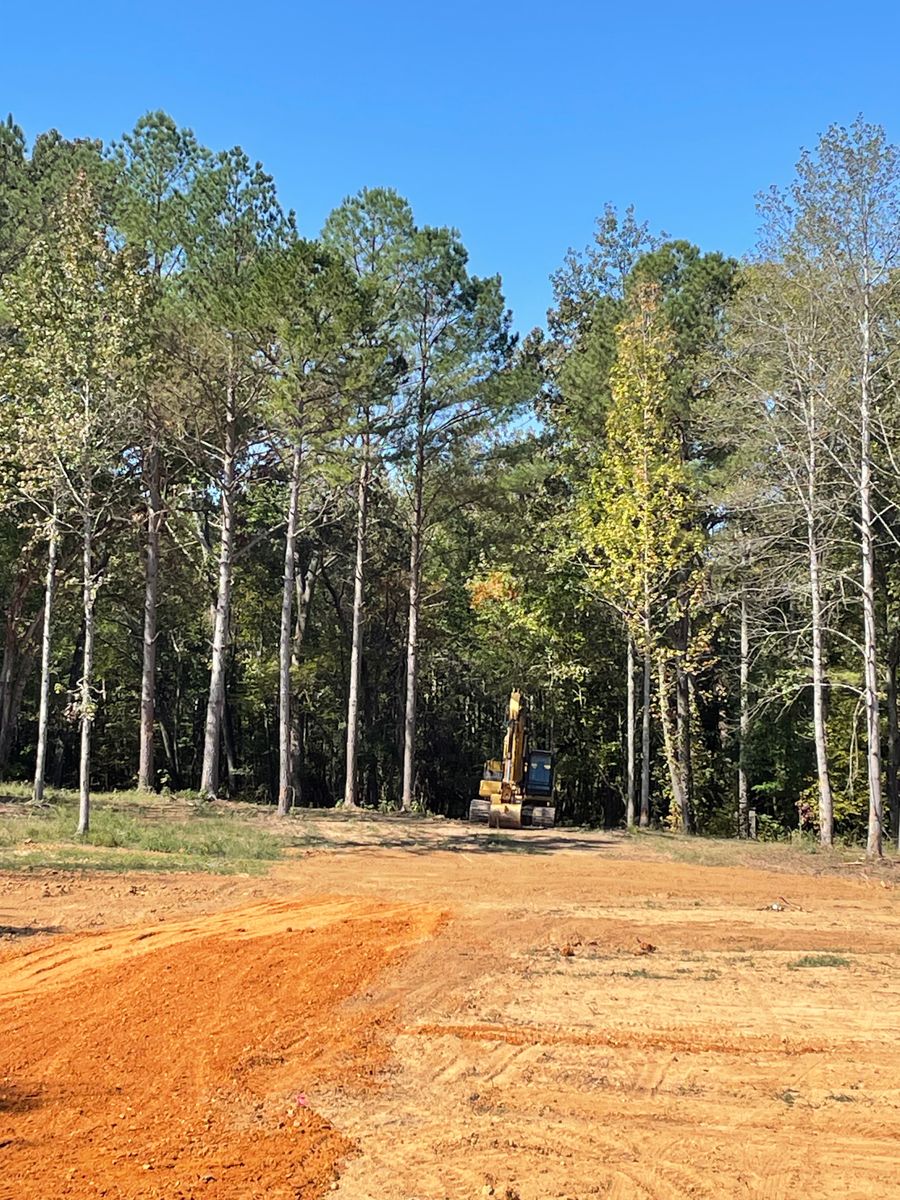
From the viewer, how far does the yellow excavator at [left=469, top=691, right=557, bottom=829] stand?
2338cm

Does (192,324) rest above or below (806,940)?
above

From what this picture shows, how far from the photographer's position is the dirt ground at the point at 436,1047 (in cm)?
471

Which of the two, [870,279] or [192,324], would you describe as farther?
[192,324]

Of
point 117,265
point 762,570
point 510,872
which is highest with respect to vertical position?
point 117,265

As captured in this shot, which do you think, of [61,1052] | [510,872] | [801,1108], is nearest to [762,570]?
[510,872]

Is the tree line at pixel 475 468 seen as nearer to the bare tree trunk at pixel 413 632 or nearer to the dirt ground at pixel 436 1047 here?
the bare tree trunk at pixel 413 632

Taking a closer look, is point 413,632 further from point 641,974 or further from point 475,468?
point 641,974

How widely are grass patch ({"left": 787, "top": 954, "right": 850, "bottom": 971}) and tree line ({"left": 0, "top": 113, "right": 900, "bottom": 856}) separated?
9.98 m

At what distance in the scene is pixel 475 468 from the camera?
27.7 metres

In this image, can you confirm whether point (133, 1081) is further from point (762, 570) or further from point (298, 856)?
point (762, 570)

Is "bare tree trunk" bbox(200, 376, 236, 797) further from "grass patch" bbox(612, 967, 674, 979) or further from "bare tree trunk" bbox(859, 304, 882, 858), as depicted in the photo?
"grass patch" bbox(612, 967, 674, 979)

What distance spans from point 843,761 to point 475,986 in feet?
79.2

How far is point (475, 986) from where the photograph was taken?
27.3ft

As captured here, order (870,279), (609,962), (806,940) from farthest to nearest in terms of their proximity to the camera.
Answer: (870,279)
(806,940)
(609,962)
